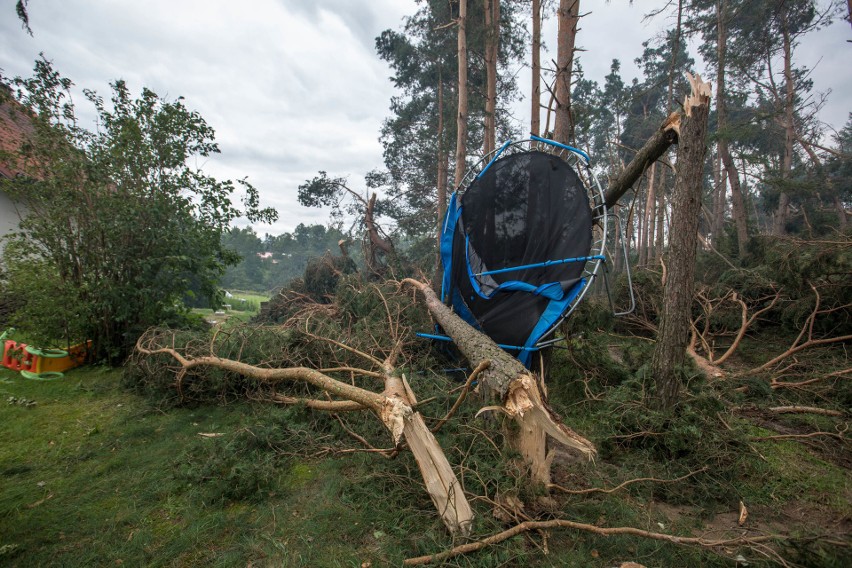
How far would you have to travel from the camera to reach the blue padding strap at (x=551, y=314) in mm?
3855

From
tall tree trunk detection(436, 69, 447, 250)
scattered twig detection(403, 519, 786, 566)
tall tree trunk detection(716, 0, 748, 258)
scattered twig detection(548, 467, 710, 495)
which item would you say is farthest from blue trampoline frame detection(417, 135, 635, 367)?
tall tree trunk detection(716, 0, 748, 258)

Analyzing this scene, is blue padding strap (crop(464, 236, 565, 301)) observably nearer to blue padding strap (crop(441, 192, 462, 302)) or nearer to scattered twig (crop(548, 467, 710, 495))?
blue padding strap (crop(441, 192, 462, 302))

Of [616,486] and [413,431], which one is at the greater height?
[413,431]

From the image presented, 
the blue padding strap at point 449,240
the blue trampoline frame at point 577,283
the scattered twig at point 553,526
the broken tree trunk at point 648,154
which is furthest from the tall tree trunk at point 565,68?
the scattered twig at point 553,526

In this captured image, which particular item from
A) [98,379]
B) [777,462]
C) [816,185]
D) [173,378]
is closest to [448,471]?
[777,462]

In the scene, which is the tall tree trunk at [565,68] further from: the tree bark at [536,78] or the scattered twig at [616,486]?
the scattered twig at [616,486]

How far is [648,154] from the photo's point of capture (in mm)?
3629

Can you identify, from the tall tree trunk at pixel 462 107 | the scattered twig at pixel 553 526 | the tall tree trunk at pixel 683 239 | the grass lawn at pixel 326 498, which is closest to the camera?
the scattered twig at pixel 553 526

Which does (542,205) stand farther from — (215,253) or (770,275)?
(215,253)

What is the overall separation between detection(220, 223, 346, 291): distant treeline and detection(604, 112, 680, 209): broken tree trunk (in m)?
34.5

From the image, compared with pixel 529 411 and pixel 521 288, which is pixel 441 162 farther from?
pixel 529 411

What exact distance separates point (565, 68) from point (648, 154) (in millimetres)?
2049

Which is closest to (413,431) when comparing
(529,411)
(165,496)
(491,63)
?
(529,411)

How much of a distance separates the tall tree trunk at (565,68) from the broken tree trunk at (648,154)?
108cm
